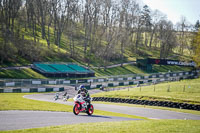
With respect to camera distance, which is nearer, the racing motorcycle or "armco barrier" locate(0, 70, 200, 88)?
the racing motorcycle

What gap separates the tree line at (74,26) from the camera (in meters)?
62.4

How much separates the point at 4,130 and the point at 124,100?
1032 inches

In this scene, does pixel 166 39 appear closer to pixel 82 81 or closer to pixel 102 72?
pixel 102 72

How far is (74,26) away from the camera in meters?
88.2

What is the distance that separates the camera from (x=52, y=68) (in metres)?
57.5

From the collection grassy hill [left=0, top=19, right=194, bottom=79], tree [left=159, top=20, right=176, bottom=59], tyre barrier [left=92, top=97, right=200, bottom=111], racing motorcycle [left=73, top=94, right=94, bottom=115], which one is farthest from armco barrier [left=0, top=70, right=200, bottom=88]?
racing motorcycle [left=73, top=94, right=94, bottom=115]

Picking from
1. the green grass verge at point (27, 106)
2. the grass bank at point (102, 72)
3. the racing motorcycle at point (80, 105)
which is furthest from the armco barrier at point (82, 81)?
the racing motorcycle at point (80, 105)

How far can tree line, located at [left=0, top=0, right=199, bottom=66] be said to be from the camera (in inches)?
2458

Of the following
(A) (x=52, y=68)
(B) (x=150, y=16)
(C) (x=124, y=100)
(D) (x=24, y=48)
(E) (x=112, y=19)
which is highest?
(B) (x=150, y=16)

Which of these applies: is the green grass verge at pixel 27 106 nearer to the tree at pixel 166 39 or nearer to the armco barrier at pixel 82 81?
the armco barrier at pixel 82 81

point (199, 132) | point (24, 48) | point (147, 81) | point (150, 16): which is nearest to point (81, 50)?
point (24, 48)

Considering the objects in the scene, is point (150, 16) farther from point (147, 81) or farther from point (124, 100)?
point (124, 100)

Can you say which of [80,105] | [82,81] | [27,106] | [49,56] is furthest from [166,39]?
[80,105]

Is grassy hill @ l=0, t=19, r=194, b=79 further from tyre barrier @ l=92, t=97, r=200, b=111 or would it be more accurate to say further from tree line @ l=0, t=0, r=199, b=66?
tyre barrier @ l=92, t=97, r=200, b=111
